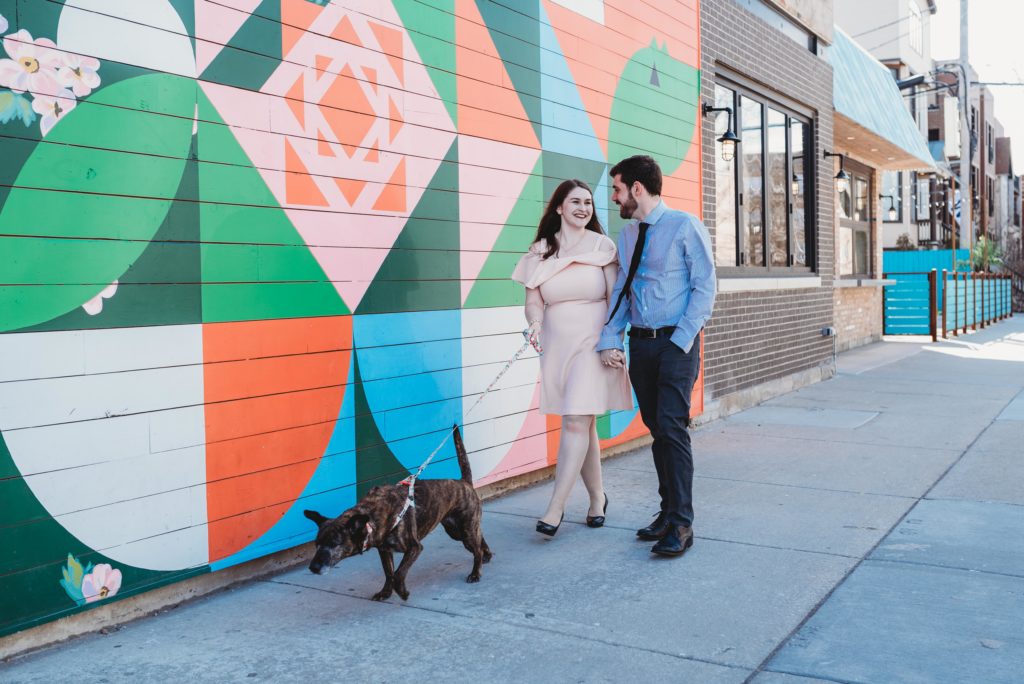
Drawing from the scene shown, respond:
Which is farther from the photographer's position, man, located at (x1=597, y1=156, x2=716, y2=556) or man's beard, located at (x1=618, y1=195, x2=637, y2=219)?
man's beard, located at (x1=618, y1=195, x2=637, y2=219)

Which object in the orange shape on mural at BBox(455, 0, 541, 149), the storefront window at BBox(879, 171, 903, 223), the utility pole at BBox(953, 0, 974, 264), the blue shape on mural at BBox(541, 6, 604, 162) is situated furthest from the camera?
the storefront window at BBox(879, 171, 903, 223)

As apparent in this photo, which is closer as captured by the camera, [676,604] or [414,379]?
[676,604]

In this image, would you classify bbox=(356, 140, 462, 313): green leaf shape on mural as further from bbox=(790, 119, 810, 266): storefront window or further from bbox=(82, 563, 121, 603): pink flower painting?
bbox=(790, 119, 810, 266): storefront window

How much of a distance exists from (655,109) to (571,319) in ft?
12.2

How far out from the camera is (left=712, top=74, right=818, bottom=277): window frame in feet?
33.2

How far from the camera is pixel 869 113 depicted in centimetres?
1451

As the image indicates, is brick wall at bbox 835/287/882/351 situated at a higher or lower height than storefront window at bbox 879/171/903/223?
lower

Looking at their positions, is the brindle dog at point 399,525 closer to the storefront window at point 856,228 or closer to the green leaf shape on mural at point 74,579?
the green leaf shape on mural at point 74,579

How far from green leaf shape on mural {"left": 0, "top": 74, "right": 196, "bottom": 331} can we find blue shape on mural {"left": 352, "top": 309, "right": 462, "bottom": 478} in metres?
1.33

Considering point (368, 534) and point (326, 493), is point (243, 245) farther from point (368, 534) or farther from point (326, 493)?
point (368, 534)

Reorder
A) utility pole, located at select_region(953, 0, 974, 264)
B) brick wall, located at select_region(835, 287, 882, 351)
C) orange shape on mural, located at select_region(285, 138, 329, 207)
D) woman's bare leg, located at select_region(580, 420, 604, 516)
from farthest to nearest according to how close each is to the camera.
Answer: utility pole, located at select_region(953, 0, 974, 264) → brick wall, located at select_region(835, 287, 882, 351) → woman's bare leg, located at select_region(580, 420, 604, 516) → orange shape on mural, located at select_region(285, 138, 329, 207)

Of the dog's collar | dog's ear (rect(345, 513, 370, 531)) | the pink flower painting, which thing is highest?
dog's ear (rect(345, 513, 370, 531))

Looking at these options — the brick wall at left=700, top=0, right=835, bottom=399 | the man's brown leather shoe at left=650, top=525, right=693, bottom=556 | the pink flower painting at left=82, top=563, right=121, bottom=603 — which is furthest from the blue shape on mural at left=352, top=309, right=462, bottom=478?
the brick wall at left=700, top=0, right=835, bottom=399

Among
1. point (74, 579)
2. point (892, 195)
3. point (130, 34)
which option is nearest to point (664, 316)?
point (130, 34)
